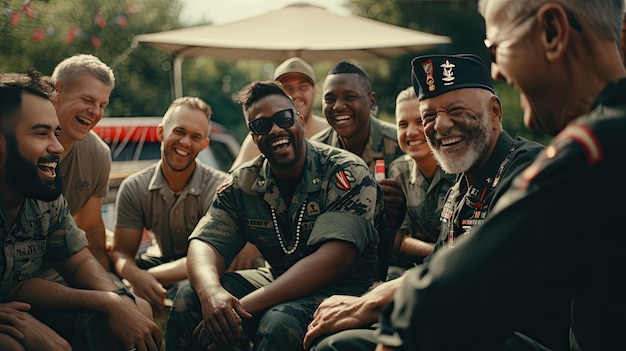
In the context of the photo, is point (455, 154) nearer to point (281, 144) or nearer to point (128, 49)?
point (281, 144)

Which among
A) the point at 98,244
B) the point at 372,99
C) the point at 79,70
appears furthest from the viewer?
the point at 372,99

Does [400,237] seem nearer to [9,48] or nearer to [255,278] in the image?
[255,278]

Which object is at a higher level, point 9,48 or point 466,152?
point 9,48

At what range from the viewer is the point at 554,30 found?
66.7 inches

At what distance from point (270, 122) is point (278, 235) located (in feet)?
2.02

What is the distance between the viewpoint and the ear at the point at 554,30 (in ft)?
5.49

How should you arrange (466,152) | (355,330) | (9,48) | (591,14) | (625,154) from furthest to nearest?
1. (9,48)
2. (466,152)
3. (355,330)
4. (591,14)
5. (625,154)

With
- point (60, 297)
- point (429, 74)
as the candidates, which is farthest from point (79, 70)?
point (429, 74)

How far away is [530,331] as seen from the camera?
89.3 inches

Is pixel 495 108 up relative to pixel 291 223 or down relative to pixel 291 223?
up

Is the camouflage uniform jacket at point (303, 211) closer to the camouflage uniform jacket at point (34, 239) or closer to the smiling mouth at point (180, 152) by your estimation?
the camouflage uniform jacket at point (34, 239)

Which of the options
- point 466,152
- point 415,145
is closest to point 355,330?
point 466,152

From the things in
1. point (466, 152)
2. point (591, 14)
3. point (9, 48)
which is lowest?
point (466, 152)

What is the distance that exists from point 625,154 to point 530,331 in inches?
38.5
